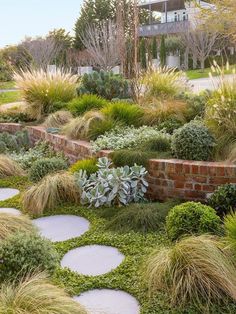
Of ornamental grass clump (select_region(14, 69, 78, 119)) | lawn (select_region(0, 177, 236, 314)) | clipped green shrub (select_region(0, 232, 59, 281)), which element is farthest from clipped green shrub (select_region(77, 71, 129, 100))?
clipped green shrub (select_region(0, 232, 59, 281))

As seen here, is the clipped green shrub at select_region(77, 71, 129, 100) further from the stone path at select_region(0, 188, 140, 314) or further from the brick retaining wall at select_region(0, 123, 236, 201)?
the stone path at select_region(0, 188, 140, 314)

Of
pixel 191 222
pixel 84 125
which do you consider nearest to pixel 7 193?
pixel 84 125

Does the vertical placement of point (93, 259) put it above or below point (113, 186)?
below

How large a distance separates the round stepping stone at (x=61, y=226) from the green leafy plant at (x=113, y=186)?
28 centimetres

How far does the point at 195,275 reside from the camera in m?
2.46

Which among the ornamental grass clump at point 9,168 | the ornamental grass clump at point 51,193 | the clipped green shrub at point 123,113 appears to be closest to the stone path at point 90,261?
the ornamental grass clump at point 51,193

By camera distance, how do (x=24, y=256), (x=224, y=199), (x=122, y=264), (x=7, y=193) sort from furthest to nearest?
(x=7, y=193), (x=224, y=199), (x=122, y=264), (x=24, y=256)

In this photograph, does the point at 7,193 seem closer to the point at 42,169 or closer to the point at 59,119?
the point at 42,169

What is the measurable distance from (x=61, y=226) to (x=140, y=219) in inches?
29.5

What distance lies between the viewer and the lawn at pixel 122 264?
2457 mm

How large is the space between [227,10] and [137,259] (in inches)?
272

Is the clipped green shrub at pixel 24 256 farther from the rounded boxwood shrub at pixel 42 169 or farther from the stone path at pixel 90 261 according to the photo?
the rounded boxwood shrub at pixel 42 169

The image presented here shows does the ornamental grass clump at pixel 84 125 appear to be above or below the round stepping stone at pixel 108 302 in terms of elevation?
above

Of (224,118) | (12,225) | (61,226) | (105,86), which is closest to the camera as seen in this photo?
(12,225)
